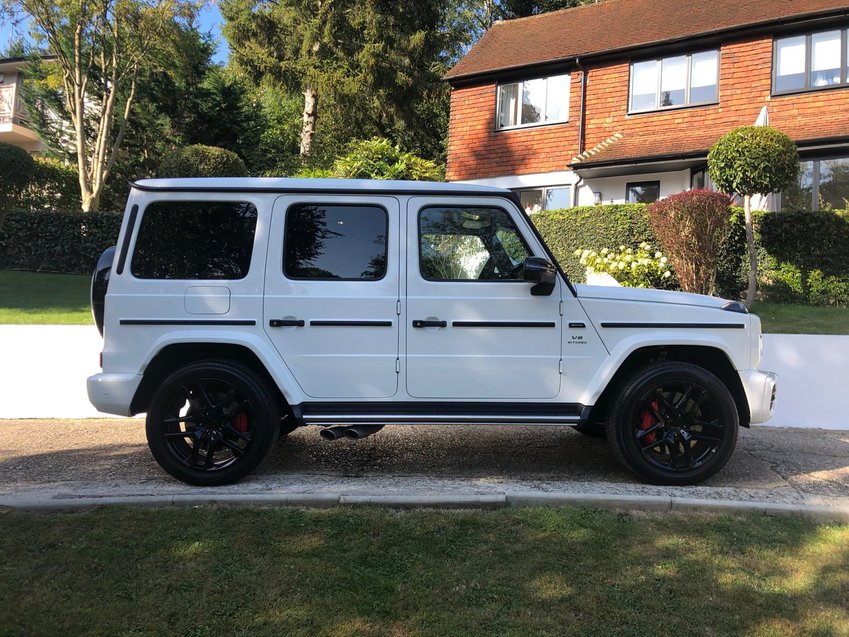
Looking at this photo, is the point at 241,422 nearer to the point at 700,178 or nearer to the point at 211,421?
the point at 211,421

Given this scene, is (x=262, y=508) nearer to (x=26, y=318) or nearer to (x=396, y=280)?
(x=396, y=280)

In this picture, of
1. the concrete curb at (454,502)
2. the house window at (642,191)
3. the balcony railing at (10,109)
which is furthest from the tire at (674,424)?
the balcony railing at (10,109)

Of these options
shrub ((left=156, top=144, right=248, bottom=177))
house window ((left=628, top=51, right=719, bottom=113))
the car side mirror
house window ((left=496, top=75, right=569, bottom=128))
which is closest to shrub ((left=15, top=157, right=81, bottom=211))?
shrub ((left=156, top=144, right=248, bottom=177))

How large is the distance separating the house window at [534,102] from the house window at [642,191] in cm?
262

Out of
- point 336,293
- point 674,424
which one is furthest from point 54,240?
point 674,424

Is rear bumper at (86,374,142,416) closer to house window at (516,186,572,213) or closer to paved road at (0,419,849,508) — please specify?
paved road at (0,419,849,508)

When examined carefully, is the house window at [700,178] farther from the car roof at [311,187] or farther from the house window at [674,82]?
the car roof at [311,187]

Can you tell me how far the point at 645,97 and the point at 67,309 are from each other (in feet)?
45.1

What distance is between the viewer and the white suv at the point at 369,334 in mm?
4195

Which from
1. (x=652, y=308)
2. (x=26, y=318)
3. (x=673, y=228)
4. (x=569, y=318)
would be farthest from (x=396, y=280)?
(x=26, y=318)

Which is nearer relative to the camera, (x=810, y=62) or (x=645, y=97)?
(x=810, y=62)

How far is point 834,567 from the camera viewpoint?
3156mm

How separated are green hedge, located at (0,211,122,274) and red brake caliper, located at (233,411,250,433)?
40.9 ft

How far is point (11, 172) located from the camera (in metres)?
14.5
